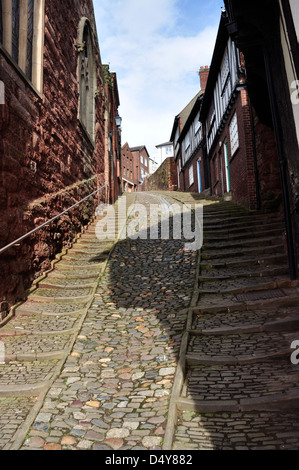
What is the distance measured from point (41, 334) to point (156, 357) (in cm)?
158

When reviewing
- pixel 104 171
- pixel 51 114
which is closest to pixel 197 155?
pixel 104 171

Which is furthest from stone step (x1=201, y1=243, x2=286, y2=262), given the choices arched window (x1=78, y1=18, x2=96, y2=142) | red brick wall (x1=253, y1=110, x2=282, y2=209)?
arched window (x1=78, y1=18, x2=96, y2=142)

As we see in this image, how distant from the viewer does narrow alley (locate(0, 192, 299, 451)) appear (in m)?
2.61

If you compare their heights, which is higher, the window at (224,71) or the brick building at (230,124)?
the window at (224,71)

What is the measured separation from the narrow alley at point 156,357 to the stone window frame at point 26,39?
3.59 m

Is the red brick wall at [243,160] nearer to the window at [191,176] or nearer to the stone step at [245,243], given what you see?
the stone step at [245,243]

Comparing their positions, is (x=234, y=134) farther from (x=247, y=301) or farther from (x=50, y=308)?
(x=50, y=308)

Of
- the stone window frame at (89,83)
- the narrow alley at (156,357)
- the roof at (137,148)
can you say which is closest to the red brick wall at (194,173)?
the stone window frame at (89,83)

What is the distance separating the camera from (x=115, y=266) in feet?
22.9

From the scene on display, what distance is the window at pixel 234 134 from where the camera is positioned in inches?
454

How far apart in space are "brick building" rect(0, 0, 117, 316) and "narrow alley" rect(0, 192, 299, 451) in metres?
0.79

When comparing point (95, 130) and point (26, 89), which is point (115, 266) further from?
point (95, 130)

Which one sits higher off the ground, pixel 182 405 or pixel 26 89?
pixel 26 89
